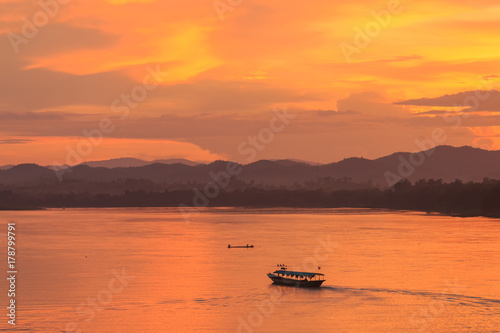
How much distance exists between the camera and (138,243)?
136625 millimetres

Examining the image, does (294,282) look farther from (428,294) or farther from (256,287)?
(428,294)

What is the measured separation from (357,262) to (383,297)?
29569mm

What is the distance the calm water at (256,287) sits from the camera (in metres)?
58.2

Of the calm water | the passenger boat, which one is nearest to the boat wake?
the calm water

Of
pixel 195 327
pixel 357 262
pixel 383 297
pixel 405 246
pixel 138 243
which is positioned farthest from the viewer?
pixel 138 243

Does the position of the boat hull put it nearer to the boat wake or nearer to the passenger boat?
the passenger boat

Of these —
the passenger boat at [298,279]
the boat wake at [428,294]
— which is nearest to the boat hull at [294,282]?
the passenger boat at [298,279]

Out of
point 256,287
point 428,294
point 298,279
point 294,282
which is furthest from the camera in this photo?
point 298,279

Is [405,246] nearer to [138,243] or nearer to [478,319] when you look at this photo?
[138,243]

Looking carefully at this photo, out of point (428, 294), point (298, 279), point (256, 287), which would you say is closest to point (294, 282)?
point (298, 279)

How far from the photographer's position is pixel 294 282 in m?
77.3

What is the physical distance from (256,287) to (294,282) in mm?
4412

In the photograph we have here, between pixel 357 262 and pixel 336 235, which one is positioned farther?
pixel 336 235

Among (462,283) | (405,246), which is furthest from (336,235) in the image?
(462,283)
